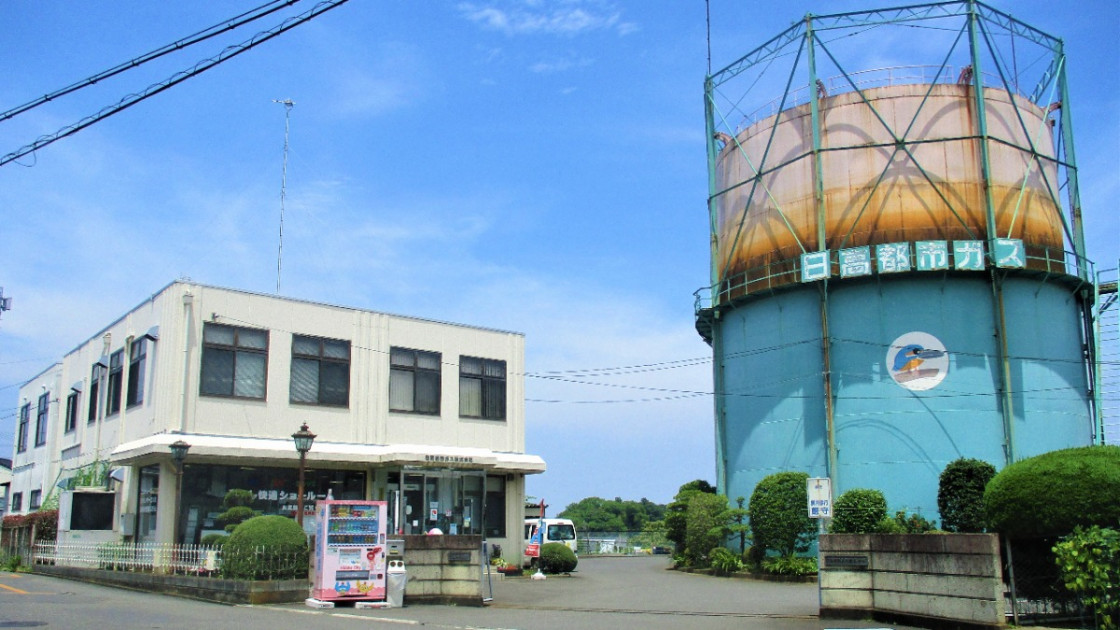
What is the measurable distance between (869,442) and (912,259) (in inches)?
241

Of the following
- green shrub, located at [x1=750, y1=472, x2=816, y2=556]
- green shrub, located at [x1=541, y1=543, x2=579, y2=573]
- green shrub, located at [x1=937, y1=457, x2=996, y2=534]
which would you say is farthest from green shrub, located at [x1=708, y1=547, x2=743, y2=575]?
green shrub, located at [x1=937, y1=457, x2=996, y2=534]

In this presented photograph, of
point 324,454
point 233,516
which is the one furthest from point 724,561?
point 233,516

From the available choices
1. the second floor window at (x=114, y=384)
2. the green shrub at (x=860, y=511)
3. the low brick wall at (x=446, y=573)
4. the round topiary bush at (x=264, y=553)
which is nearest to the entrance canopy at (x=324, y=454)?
the second floor window at (x=114, y=384)

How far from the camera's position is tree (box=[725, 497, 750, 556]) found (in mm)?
32819

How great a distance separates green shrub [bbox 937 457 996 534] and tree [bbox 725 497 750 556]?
6307 mm

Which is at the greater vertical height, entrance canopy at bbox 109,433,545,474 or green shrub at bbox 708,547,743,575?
entrance canopy at bbox 109,433,545,474

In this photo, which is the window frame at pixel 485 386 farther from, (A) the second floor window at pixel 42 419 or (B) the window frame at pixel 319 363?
(A) the second floor window at pixel 42 419

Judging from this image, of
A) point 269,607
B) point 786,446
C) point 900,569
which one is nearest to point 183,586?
point 269,607

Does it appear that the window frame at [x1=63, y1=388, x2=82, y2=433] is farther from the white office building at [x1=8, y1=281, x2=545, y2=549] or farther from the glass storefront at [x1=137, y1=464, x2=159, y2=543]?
the glass storefront at [x1=137, y1=464, x2=159, y2=543]

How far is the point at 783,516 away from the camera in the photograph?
97.0ft

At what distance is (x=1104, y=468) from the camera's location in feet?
42.3

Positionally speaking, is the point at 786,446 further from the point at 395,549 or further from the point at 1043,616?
the point at 1043,616

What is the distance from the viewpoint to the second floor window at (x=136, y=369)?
90.8 ft

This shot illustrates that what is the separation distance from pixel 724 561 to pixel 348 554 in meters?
16.9
